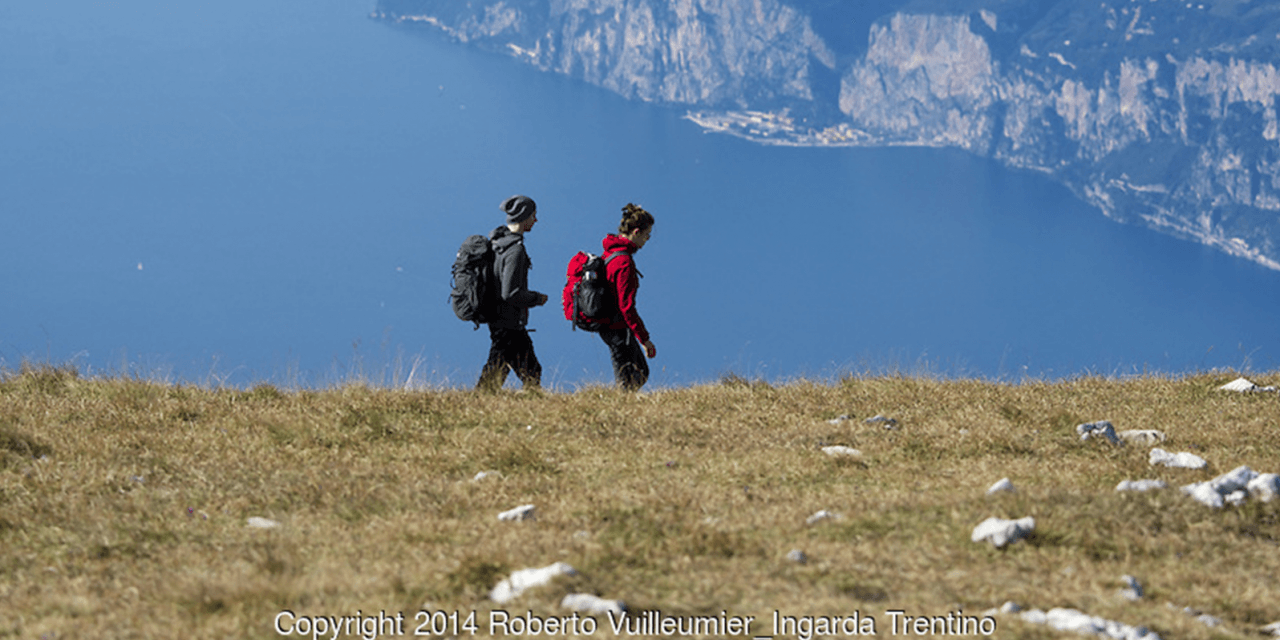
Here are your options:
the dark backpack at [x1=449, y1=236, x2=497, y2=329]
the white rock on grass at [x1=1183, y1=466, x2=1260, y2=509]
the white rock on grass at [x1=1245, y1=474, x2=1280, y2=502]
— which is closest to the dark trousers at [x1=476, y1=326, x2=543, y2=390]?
the dark backpack at [x1=449, y1=236, x2=497, y2=329]

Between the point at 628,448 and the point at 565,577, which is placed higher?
the point at 628,448

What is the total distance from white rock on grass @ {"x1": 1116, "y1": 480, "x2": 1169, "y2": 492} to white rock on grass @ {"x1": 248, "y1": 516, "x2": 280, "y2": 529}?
5234 millimetres

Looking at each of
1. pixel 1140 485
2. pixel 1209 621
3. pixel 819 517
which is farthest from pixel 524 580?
pixel 1140 485

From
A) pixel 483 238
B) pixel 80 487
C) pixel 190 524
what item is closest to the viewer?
pixel 190 524

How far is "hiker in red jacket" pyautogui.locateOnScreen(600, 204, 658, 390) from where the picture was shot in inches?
409

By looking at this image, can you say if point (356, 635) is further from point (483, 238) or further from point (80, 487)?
point (483, 238)

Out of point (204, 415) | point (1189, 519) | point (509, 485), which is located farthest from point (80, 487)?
point (1189, 519)

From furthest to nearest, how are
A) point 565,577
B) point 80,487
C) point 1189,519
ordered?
point 80,487
point 1189,519
point 565,577

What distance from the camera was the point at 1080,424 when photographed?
28.9 feet

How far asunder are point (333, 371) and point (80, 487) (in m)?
4.31

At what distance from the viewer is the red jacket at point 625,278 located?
10367 mm

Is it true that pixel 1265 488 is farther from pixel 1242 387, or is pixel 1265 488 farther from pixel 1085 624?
pixel 1242 387

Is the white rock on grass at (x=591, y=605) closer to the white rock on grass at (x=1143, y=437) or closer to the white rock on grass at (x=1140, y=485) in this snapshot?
the white rock on grass at (x=1140, y=485)

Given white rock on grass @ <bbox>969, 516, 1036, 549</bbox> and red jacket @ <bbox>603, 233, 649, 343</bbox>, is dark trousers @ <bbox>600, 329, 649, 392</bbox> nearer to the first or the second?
red jacket @ <bbox>603, 233, 649, 343</bbox>
